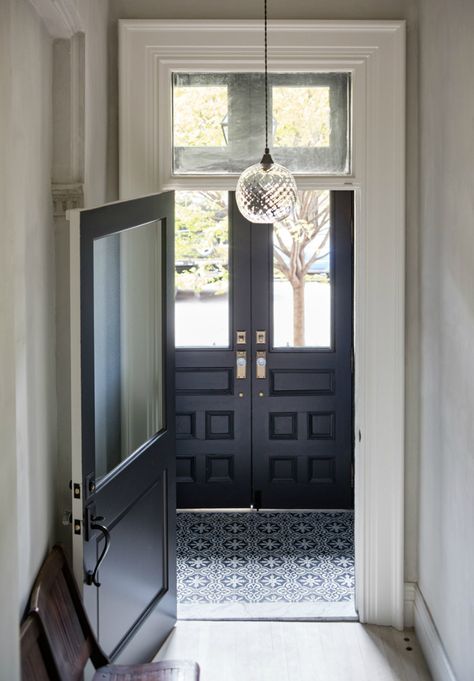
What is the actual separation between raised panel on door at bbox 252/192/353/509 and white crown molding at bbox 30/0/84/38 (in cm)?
269

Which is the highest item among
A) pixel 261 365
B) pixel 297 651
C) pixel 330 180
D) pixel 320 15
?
pixel 320 15

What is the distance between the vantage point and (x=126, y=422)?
12.1ft

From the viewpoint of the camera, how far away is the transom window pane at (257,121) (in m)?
4.14

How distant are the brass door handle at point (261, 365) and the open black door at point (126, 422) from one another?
177cm

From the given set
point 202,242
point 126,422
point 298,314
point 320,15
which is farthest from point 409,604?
point 320,15

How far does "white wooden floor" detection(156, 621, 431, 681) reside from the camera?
3.76m

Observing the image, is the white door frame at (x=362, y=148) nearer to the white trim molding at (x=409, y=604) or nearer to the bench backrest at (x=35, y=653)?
the white trim molding at (x=409, y=604)

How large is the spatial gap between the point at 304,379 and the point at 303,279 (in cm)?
71

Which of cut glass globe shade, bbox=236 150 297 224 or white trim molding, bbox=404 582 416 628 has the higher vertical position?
cut glass globe shade, bbox=236 150 297 224

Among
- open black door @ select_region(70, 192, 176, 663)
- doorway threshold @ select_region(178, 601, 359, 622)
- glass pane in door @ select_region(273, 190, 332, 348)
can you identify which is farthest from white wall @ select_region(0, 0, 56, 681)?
glass pane in door @ select_region(273, 190, 332, 348)

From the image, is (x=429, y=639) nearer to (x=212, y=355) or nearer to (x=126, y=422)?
(x=126, y=422)

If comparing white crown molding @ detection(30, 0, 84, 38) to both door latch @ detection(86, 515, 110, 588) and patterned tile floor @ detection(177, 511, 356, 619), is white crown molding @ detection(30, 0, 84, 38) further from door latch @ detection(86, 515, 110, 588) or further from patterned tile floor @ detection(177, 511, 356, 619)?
patterned tile floor @ detection(177, 511, 356, 619)

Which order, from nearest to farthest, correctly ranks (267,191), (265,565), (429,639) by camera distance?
(267,191) → (429,639) → (265,565)

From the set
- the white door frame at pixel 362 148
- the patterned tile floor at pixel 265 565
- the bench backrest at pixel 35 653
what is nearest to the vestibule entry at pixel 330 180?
the white door frame at pixel 362 148
